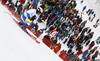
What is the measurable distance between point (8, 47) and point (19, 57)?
45cm

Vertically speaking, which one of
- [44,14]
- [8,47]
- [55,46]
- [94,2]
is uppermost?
[94,2]

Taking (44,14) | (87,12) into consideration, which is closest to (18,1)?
(44,14)

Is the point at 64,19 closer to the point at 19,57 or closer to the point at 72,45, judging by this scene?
the point at 72,45

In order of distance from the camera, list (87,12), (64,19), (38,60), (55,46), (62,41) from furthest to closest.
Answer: (87,12), (64,19), (62,41), (55,46), (38,60)

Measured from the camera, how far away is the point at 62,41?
10.4m

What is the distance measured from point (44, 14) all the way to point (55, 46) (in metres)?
2.79

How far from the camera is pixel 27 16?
22.9 feet

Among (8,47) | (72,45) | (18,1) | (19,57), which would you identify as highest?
(18,1)

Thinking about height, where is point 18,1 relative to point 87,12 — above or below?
below

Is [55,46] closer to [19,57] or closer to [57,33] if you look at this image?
[57,33]

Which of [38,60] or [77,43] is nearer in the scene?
[38,60]

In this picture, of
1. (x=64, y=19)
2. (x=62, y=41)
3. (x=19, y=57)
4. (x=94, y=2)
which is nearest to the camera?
(x=19, y=57)

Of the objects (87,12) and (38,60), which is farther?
(87,12)

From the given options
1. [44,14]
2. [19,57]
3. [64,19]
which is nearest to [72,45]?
[64,19]
